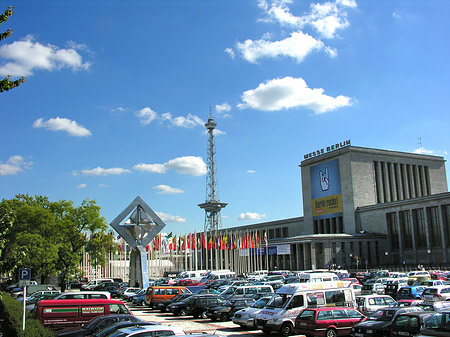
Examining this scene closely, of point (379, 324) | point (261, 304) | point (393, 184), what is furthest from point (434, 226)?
point (379, 324)

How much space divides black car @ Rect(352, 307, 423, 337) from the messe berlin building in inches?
2225

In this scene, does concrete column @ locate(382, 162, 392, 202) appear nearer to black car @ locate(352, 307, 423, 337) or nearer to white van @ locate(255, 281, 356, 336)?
white van @ locate(255, 281, 356, 336)

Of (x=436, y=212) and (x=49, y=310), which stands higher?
(x=436, y=212)

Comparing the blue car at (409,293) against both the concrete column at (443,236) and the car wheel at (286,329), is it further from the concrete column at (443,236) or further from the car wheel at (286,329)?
the concrete column at (443,236)

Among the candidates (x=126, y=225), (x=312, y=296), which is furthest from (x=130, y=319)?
(x=126, y=225)

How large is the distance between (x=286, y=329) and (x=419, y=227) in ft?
236

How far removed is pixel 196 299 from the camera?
28203 millimetres

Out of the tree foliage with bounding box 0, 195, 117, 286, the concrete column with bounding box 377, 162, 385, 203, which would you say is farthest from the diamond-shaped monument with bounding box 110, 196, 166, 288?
the concrete column with bounding box 377, 162, 385, 203

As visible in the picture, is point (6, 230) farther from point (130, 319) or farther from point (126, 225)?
point (126, 225)

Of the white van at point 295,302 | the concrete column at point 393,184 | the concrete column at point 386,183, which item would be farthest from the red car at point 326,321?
the concrete column at point 393,184

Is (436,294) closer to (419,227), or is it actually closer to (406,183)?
(419,227)

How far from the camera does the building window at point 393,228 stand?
88625 mm

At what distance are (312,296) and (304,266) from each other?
67899 mm

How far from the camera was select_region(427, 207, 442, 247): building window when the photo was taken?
79.8 m
